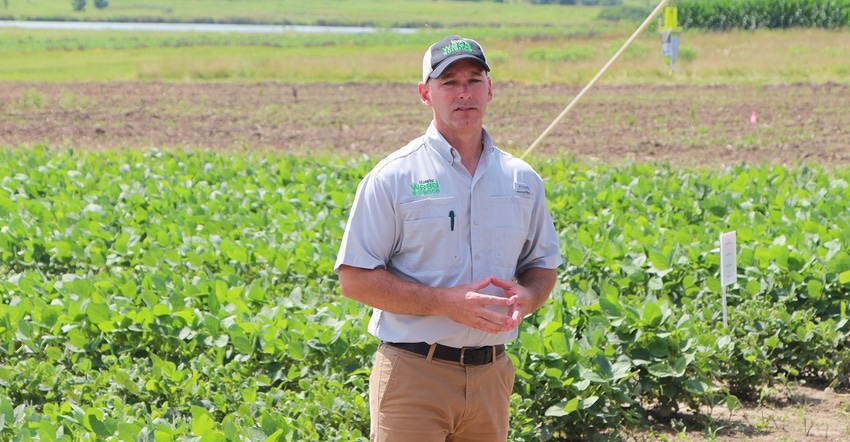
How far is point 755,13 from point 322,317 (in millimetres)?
40046

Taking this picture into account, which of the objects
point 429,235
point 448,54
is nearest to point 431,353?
point 429,235

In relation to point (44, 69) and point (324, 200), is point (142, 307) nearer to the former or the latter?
point (324, 200)

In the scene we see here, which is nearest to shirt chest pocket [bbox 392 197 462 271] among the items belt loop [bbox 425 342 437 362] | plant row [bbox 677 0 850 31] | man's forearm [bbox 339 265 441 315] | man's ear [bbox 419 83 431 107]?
man's forearm [bbox 339 265 441 315]

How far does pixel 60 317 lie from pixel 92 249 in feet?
6.26

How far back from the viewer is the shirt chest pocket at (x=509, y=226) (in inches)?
116

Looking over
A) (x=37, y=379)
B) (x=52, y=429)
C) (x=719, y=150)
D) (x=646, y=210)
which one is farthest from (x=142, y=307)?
(x=719, y=150)

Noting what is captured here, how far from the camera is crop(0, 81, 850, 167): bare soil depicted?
14.6m

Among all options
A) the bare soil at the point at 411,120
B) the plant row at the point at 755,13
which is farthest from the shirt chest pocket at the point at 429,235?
the plant row at the point at 755,13

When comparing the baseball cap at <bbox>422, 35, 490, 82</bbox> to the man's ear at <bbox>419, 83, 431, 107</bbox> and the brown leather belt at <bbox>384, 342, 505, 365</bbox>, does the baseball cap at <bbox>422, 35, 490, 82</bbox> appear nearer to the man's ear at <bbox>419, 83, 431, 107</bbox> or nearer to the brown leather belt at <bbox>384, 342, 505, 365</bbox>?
the man's ear at <bbox>419, 83, 431, 107</bbox>

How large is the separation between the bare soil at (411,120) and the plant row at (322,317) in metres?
4.44

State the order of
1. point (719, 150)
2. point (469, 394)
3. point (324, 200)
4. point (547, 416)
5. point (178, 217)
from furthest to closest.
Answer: point (719, 150) → point (324, 200) → point (178, 217) → point (547, 416) → point (469, 394)

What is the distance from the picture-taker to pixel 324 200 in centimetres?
852

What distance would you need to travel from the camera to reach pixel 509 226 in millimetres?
2967

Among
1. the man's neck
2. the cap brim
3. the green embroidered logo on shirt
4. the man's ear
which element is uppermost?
the cap brim
